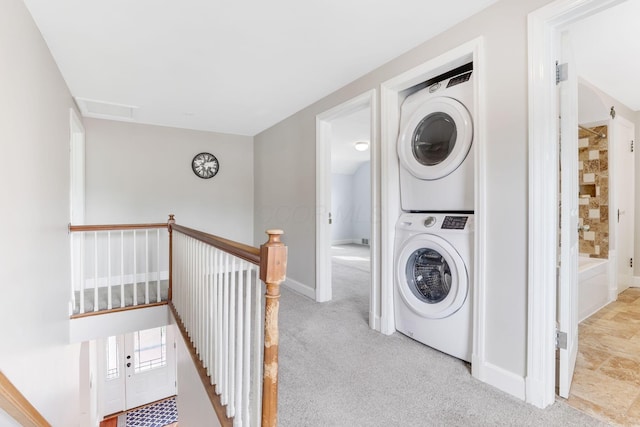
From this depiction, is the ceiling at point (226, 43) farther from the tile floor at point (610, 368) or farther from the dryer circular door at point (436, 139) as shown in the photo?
the tile floor at point (610, 368)

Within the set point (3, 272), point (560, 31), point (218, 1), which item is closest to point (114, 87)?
point (218, 1)

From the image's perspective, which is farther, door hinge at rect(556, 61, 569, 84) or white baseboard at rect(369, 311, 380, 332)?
white baseboard at rect(369, 311, 380, 332)

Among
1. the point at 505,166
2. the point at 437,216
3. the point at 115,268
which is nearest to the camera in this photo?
the point at 505,166

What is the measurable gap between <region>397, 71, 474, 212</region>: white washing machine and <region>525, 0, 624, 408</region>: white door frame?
38 cm

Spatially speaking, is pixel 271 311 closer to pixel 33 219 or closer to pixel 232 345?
pixel 232 345

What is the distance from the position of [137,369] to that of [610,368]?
6.69 metres

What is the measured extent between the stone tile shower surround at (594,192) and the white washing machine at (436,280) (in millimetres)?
2495

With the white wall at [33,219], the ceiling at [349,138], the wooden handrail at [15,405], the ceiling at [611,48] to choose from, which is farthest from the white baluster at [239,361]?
the ceiling at [611,48]

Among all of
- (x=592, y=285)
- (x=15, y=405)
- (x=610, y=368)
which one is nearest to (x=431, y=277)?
(x=610, y=368)

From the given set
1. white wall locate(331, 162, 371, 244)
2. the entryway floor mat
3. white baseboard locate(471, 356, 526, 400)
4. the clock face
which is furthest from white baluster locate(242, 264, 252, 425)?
white wall locate(331, 162, 371, 244)

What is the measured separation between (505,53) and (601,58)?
1.50 meters

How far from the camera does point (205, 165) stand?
434 cm

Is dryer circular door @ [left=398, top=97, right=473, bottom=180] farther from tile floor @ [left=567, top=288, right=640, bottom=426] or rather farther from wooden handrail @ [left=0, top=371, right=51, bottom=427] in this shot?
wooden handrail @ [left=0, top=371, right=51, bottom=427]

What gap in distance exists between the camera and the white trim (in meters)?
1.71
